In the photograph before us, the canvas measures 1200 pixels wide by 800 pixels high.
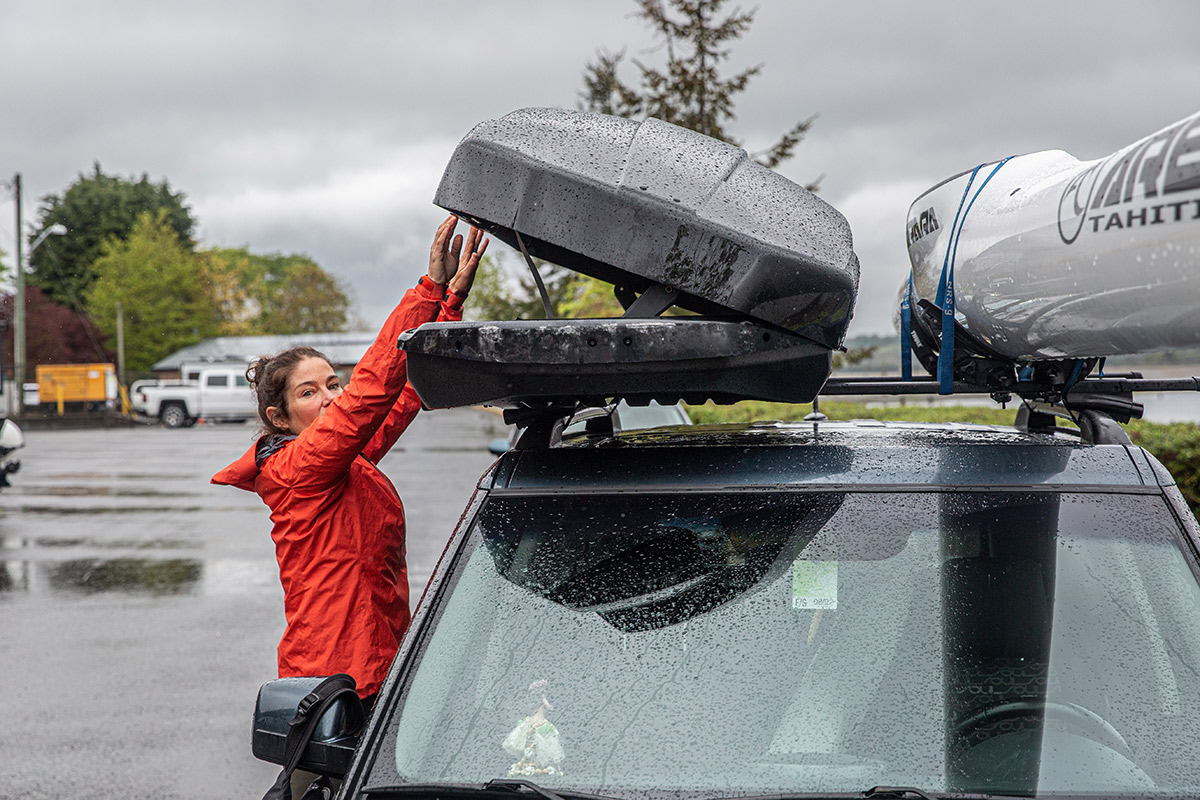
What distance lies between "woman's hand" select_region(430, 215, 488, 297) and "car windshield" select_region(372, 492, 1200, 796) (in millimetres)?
675

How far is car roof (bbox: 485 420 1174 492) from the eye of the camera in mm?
2336

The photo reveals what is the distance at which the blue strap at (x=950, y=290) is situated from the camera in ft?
7.93

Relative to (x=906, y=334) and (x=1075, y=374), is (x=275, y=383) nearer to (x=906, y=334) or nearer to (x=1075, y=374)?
(x=906, y=334)

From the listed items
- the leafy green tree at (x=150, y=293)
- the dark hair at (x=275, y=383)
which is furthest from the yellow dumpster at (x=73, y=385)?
the dark hair at (x=275, y=383)

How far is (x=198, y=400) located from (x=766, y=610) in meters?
40.7

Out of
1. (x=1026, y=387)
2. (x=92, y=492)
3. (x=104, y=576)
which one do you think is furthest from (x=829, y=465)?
(x=92, y=492)

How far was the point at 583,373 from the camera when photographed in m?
2.11

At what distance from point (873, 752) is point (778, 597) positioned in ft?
1.11

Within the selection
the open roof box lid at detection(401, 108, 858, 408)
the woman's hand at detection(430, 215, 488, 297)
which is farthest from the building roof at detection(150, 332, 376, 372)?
the open roof box lid at detection(401, 108, 858, 408)

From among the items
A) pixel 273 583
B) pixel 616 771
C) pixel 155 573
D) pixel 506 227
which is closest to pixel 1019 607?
pixel 616 771

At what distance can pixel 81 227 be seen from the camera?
76562 millimetres

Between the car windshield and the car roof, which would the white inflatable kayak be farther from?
the car windshield

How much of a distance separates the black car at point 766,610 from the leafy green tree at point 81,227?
76106mm

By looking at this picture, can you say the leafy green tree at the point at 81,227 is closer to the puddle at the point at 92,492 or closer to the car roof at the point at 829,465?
the puddle at the point at 92,492
